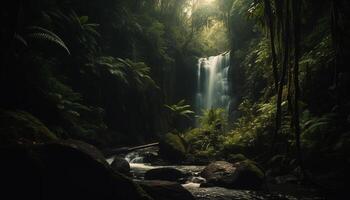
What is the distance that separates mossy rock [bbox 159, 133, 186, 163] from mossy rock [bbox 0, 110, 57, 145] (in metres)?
5.93

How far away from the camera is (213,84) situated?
20594 mm

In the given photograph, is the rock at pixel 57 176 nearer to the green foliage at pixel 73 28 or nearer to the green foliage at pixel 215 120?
the green foliage at pixel 73 28

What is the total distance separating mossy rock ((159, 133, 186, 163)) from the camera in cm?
1195

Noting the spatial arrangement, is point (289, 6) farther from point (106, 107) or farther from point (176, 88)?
point (176, 88)

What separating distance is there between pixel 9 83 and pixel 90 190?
4010 millimetres

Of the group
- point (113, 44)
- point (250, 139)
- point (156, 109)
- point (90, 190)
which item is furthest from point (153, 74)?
point (90, 190)

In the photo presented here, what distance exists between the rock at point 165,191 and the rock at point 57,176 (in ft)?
2.75

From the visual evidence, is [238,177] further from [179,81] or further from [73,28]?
[179,81]

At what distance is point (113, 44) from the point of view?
16281 millimetres

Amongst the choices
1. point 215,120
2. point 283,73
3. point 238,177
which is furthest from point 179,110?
point 283,73

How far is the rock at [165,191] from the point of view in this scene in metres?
5.37

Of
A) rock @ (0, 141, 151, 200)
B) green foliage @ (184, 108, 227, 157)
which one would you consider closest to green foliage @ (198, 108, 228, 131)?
green foliage @ (184, 108, 227, 157)

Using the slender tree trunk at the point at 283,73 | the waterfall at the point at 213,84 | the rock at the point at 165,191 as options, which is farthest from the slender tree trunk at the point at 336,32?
the waterfall at the point at 213,84

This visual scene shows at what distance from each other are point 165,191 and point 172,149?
665cm
